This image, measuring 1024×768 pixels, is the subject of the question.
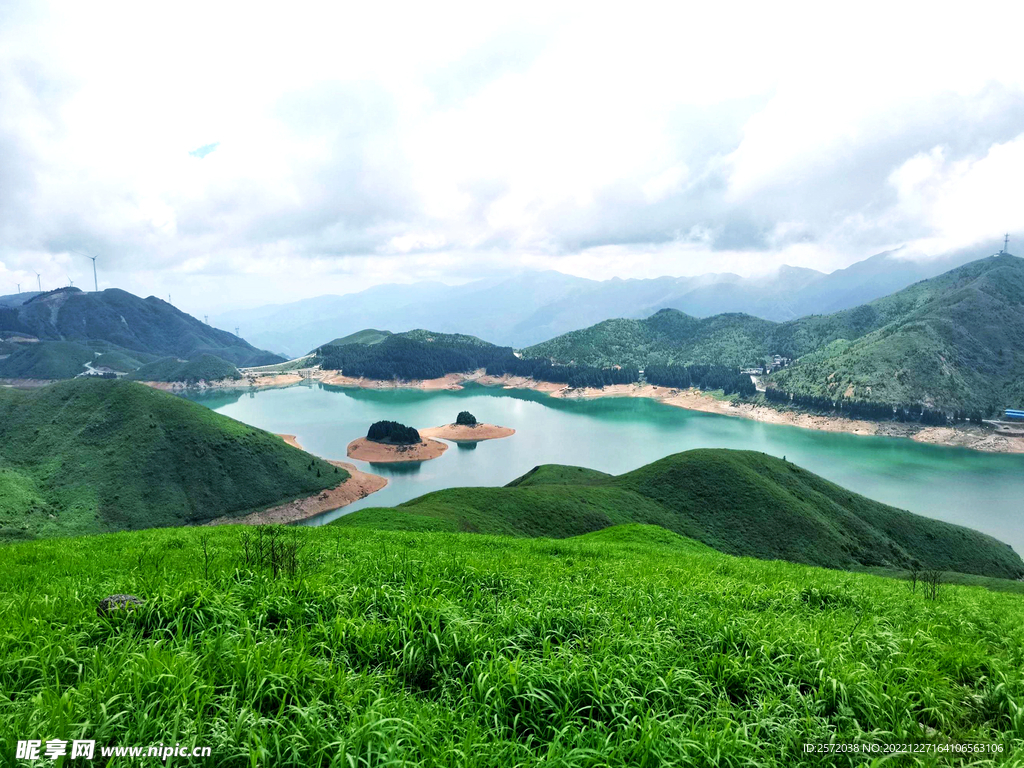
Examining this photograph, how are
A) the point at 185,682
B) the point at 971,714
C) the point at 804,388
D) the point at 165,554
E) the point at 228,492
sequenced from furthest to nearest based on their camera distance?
the point at 804,388 < the point at 228,492 < the point at 165,554 < the point at 971,714 < the point at 185,682

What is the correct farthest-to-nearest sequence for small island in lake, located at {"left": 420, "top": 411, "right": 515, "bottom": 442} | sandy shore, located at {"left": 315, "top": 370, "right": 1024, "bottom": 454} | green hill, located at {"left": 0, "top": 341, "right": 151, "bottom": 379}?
green hill, located at {"left": 0, "top": 341, "right": 151, "bottom": 379}, small island in lake, located at {"left": 420, "top": 411, "right": 515, "bottom": 442}, sandy shore, located at {"left": 315, "top": 370, "right": 1024, "bottom": 454}

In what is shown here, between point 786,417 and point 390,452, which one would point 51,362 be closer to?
point 390,452

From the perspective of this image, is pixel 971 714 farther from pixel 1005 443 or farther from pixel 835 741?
pixel 1005 443

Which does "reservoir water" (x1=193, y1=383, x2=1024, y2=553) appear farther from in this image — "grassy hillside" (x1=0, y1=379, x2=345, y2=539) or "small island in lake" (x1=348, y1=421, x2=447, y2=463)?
"grassy hillside" (x1=0, y1=379, x2=345, y2=539)

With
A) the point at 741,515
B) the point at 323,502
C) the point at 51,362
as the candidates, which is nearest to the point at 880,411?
the point at 741,515

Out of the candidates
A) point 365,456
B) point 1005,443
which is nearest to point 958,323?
point 1005,443

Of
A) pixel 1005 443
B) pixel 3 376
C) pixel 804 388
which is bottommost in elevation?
pixel 1005 443

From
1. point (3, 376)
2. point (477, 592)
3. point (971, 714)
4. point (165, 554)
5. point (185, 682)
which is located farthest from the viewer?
point (3, 376)

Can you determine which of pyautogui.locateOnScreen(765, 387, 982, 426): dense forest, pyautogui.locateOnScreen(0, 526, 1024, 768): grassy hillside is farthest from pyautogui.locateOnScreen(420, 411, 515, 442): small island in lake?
pyautogui.locateOnScreen(0, 526, 1024, 768): grassy hillside
